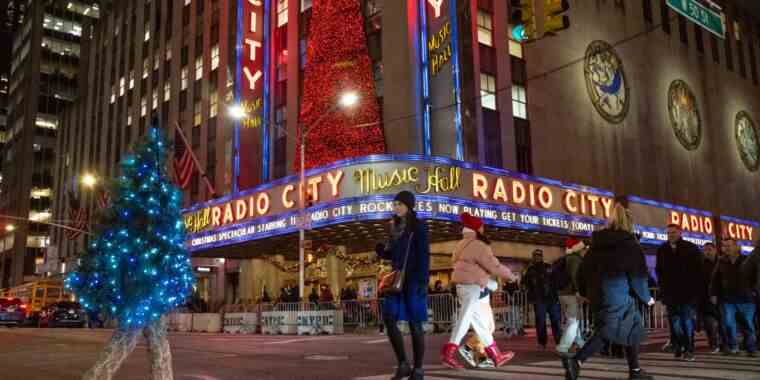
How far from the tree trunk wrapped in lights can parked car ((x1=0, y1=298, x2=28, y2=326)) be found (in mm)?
37106

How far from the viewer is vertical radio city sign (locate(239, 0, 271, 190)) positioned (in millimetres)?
35031

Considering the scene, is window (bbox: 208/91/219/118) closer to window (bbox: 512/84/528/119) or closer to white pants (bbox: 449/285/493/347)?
window (bbox: 512/84/528/119)

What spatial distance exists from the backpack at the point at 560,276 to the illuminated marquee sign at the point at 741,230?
2950cm

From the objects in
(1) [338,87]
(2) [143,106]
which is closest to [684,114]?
(1) [338,87]

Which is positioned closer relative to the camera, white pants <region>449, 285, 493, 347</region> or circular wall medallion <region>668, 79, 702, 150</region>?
white pants <region>449, 285, 493, 347</region>

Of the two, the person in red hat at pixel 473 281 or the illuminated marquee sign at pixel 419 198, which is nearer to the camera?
the person in red hat at pixel 473 281

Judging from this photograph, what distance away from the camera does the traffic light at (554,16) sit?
1221 cm

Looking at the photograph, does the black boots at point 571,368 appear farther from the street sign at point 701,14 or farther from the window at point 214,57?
the window at point 214,57

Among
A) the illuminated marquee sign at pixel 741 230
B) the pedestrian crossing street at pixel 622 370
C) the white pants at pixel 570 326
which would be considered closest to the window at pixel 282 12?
the illuminated marquee sign at pixel 741 230

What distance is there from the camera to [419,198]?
77.6 feet

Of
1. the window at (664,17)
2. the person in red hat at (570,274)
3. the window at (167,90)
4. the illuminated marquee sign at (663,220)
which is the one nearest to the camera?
the person in red hat at (570,274)

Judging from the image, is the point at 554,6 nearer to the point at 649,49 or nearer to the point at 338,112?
the point at 338,112

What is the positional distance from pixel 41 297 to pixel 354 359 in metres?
39.4

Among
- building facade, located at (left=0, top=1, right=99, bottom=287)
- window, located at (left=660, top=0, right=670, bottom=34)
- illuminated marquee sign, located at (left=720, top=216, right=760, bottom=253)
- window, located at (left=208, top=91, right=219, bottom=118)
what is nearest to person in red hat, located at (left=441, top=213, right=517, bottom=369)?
illuminated marquee sign, located at (left=720, top=216, right=760, bottom=253)
